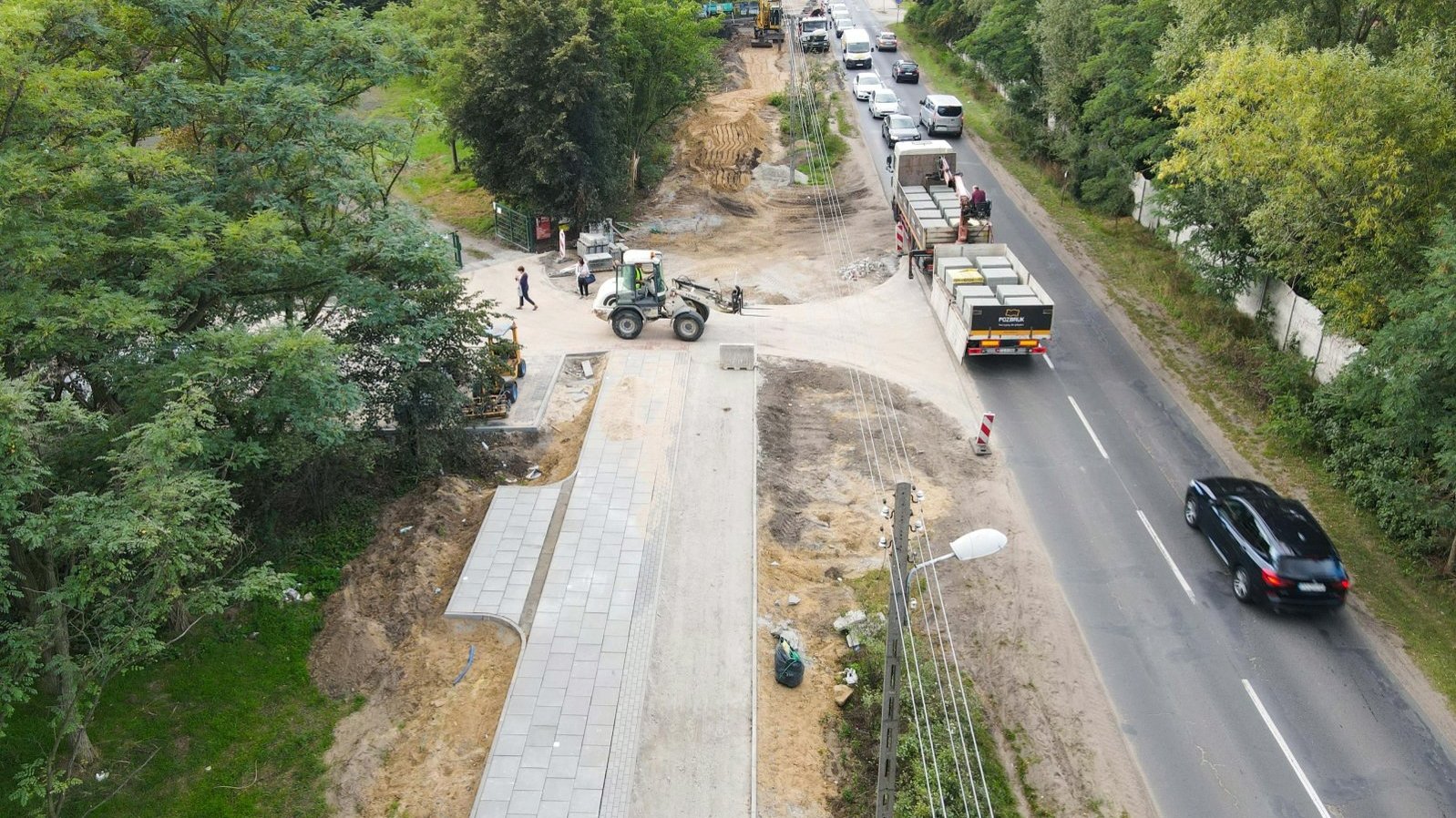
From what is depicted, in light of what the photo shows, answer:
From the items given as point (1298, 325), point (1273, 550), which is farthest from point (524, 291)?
point (1298, 325)

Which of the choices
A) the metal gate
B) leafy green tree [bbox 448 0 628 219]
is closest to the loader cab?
leafy green tree [bbox 448 0 628 219]

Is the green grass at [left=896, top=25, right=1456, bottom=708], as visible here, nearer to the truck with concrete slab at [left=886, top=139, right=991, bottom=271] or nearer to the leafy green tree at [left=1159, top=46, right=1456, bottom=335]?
the leafy green tree at [left=1159, top=46, right=1456, bottom=335]

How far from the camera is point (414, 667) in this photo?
15797 mm

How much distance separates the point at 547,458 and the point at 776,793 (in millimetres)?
10634

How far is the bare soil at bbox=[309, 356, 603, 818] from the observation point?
1363 cm

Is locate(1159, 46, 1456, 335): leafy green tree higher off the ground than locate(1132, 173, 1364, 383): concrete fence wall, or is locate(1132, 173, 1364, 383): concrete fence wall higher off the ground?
locate(1159, 46, 1456, 335): leafy green tree

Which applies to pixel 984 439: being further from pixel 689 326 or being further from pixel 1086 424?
pixel 689 326

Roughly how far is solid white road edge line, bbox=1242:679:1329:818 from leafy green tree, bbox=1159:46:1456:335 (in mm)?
8591

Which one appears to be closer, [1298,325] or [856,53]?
[1298,325]

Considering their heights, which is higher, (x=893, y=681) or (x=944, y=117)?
(x=893, y=681)

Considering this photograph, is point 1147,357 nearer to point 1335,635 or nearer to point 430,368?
point 1335,635

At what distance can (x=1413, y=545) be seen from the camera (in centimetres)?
1797

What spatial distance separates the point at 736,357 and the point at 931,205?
31.3ft

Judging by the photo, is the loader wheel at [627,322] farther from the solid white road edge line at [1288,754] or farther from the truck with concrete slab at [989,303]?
the solid white road edge line at [1288,754]
